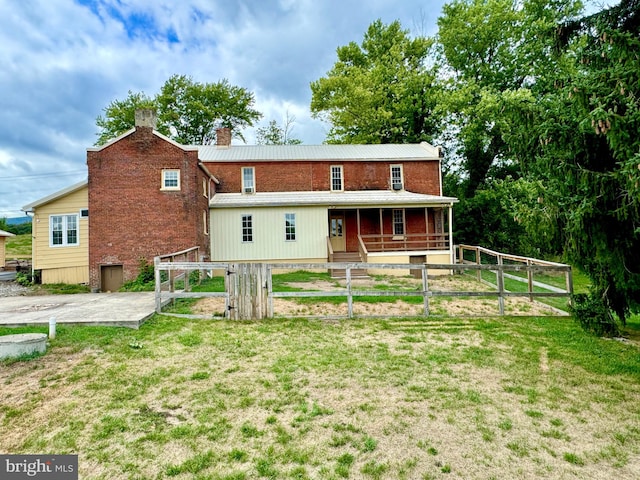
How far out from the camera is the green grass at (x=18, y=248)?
29.2 metres

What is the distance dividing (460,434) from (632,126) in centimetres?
442

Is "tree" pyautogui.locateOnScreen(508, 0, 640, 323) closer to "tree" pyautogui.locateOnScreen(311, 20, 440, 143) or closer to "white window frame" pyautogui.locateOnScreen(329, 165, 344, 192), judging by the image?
"white window frame" pyautogui.locateOnScreen(329, 165, 344, 192)

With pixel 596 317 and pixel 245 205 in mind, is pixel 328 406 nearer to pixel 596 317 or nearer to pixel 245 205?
pixel 596 317

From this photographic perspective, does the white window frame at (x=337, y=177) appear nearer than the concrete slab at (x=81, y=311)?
No

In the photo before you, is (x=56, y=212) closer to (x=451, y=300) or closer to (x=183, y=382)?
(x=183, y=382)

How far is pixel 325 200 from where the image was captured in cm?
Answer: 1852

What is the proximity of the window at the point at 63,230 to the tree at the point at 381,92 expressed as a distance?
22067 millimetres

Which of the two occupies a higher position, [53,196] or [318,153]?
[318,153]

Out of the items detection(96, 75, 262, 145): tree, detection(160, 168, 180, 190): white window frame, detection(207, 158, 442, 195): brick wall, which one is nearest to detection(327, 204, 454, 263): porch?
detection(207, 158, 442, 195): brick wall

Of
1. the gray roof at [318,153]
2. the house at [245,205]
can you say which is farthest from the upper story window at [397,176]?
the gray roof at [318,153]

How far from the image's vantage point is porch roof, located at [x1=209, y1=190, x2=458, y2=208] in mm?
18062

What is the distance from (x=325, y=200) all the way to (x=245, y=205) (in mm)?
4198

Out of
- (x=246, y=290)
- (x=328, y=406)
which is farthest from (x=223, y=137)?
(x=328, y=406)

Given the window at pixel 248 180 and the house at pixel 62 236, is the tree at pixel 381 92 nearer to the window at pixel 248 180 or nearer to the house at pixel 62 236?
the window at pixel 248 180
